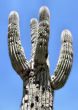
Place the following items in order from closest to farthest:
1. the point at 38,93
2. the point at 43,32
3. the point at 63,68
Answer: the point at 43,32 → the point at 38,93 → the point at 63,68

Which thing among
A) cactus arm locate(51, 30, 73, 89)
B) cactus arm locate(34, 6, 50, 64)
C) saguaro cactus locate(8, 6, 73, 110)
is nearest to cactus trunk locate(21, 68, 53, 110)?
saguaro cactus locate(8, 6, 73, 110)

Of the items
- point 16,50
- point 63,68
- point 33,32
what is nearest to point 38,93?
point 63,68

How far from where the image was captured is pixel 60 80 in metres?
10.3

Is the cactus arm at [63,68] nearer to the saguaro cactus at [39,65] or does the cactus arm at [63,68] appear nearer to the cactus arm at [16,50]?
the saguaro cactus at [39,65]

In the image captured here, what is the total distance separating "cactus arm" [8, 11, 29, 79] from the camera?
33.5 feet

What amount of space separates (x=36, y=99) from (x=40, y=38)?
1.31m

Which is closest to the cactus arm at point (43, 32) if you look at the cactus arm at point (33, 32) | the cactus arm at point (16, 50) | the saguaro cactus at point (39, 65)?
the saguaro cactus at point (39, 65)

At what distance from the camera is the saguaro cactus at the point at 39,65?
986 cm

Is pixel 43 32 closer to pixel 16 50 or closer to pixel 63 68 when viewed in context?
pixel 16 50

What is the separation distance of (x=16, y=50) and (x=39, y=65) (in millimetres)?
612

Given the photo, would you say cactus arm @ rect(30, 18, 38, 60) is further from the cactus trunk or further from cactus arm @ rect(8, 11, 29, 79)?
the cactus trunk

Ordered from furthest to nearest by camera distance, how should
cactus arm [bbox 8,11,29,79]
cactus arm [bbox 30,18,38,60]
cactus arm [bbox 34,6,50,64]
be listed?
cactus arm [bbox 30,18,38,60] → cactus arm [bbox 8,11,29,79] → cactus arm [bbox 34,6,50,64]

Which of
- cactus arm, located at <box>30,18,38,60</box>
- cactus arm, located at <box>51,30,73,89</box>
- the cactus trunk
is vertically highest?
cactus arm, located at <box>30,18,38,60</box>

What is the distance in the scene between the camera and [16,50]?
10289 mm
